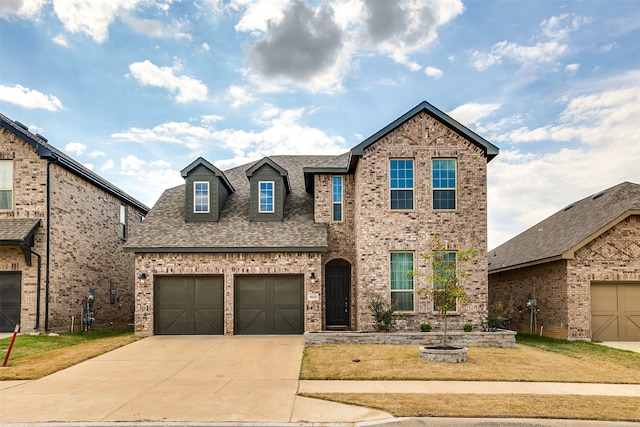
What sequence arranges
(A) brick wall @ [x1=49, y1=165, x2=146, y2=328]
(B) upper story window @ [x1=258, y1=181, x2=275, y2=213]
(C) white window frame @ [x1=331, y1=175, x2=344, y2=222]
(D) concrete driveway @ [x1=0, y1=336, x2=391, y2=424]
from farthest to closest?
(B) upper story window @ [x1=258, y1=181, x2=275, y2=213]
(C) white window frame @ [x1=331, y1=175, x2=344, y2=222]
(A) brick wall @ [x1=49, y1=165, x2=146, y2=328]
(D) concrete driveway @ [x1=0, y1=336, x2=391, y2=424]

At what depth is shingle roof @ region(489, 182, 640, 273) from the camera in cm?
1845

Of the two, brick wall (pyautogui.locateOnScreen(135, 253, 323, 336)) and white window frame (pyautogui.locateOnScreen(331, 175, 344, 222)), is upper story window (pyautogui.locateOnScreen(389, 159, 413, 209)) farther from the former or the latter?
brick wall (pyautogui.locateOnScreen(135, 253, 323, 336))

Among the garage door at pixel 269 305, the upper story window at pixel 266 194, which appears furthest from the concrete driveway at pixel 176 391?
the upper story window at pixel 266 194

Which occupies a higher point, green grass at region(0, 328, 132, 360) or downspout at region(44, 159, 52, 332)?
downspout at region(44, 159, 52, 332)

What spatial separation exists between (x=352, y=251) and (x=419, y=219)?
306cm

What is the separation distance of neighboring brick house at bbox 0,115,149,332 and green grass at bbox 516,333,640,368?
1740 cm

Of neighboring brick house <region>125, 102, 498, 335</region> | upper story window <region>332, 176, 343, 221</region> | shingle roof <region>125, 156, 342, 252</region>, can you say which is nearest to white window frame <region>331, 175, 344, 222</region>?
upper story window <region>332, 176, 343, 221</region>

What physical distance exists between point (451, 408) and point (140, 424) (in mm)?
4868

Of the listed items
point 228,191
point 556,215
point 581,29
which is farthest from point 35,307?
point 556,215

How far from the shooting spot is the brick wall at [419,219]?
1827 centimetres

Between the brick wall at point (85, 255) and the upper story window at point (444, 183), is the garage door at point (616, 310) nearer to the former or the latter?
the upper story window at point (444, 183)

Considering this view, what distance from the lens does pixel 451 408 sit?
8383 millimetres

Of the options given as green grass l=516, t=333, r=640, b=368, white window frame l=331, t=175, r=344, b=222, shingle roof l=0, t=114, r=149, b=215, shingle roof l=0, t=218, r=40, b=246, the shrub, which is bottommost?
green grass l=516, t=333, r=640, b=368

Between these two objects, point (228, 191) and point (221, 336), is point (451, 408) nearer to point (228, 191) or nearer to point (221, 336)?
point (221, 336)
